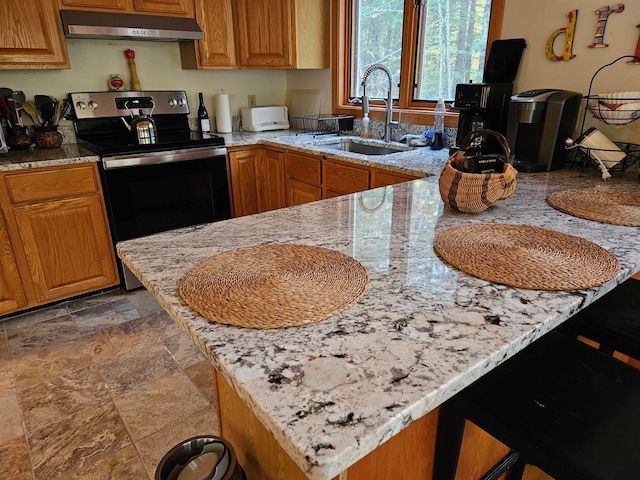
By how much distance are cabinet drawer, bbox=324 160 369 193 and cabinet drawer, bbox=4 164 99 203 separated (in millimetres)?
1388

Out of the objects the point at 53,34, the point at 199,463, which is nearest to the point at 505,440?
the point at 199,463

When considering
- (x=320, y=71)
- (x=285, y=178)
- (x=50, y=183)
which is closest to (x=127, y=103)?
(x=50, y=183)

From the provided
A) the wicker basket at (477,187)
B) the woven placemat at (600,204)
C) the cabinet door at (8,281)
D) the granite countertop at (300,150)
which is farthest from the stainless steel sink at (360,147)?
the cabinet door at (8,281)

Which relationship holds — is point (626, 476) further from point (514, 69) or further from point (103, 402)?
point (514, 69)

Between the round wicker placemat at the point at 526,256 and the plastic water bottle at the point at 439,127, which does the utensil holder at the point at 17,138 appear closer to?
the plastic water bottle at the point at 439,127

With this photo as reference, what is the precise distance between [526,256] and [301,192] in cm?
210

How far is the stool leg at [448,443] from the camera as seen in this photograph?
3.04 ft

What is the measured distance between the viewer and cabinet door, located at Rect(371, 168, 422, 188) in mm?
2216

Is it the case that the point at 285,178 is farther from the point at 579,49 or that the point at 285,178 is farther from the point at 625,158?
the point at 625,158

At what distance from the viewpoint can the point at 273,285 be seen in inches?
33.8

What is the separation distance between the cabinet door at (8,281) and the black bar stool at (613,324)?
267cm

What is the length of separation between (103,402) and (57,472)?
346mm

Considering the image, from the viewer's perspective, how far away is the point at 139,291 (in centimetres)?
283

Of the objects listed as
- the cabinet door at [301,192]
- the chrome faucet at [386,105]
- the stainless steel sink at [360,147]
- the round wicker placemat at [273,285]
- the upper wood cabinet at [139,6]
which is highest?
the upper wood cabinet at [139,6]
